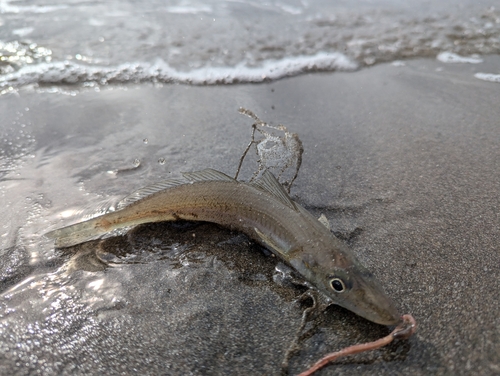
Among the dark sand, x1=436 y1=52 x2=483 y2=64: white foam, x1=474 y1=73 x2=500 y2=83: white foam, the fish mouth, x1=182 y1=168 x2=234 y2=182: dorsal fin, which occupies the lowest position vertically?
the dark sand

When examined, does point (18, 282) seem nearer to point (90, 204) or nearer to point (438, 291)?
point (90, 204)

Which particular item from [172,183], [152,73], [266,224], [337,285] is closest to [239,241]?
[266,224]

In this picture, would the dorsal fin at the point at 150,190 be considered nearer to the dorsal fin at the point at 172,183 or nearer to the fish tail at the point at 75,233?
the dorsal fin at the point at 172,183

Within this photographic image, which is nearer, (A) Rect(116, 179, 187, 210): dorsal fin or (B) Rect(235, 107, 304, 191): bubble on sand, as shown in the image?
(A) Rect(116, 179, 187, 210): dorsal fin

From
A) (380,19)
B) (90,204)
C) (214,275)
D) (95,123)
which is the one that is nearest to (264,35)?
(380,19)

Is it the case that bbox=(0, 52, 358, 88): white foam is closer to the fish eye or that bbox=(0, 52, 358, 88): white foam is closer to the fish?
the fish

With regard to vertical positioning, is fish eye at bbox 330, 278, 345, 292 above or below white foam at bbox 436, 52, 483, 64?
below

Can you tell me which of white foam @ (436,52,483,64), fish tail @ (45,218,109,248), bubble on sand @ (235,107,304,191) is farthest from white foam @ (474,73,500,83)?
fish tail @ (45,218,109,248)
